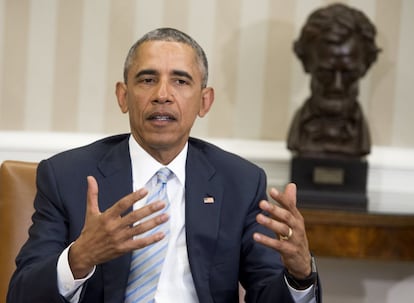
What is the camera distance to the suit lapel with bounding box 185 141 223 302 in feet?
6.57

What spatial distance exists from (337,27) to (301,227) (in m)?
1.66

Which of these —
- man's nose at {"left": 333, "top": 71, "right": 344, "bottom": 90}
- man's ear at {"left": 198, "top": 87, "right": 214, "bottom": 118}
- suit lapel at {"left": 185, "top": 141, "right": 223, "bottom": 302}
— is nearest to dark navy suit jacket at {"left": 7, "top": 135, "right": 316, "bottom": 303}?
Result: suit lapel at {"left": 185, "top": 141, "right": 223, "bottom": 302}

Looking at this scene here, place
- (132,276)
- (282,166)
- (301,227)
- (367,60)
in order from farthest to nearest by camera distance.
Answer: (282,166)
(367,60)
(132,276)
(301,227)

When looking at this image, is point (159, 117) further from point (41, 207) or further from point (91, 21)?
point (91, 21)

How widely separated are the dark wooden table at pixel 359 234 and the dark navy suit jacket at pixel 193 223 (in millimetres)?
962

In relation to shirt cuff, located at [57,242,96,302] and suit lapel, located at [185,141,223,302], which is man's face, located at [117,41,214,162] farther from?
shirt cuff, located at [57,242,96,302]

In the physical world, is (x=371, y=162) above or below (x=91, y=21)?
below

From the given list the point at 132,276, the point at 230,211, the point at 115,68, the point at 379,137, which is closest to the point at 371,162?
the point at 379,137

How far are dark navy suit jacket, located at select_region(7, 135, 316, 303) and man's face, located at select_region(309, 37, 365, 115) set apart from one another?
118cm

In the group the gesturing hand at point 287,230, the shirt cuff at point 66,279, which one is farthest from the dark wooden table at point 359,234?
the shirt cuff at point 66,279

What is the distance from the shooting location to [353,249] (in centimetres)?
311

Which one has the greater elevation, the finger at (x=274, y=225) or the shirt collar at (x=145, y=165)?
the shirt collar at (x=145, y=165)

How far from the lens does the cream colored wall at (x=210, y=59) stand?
3.79 metres

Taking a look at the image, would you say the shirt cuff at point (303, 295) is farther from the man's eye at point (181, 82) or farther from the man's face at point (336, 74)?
the man's face at point (336, 74)
